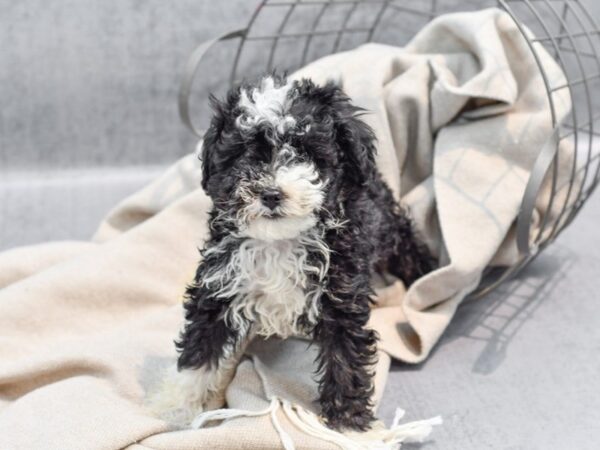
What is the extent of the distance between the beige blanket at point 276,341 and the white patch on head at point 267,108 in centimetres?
80

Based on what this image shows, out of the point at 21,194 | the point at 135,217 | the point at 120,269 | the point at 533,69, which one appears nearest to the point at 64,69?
the point at 21,194

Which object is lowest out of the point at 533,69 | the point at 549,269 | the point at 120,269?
the point at 549,269

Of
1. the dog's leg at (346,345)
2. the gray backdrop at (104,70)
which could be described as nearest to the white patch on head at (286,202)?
the dog's leg at (346,345)

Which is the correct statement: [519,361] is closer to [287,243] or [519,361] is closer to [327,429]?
[327,429]

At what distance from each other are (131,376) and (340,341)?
705 mm

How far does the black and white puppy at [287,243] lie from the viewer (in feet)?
6.40

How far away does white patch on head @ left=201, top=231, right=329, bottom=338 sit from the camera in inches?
83.4

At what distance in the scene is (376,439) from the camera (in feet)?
7.29

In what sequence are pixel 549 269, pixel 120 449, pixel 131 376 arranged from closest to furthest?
pixel 120 449
pixel 131 376
pixel 549 269

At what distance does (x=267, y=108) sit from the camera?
1.97m

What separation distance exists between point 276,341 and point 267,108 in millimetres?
861

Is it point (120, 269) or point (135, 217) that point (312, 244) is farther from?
point (135, 217)

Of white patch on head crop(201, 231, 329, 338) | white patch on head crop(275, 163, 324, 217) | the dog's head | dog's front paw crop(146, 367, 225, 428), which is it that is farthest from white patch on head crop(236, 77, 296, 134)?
dog's front paw crop(146, 367, 225, 428)

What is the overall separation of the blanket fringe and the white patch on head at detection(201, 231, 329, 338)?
0.26 m
